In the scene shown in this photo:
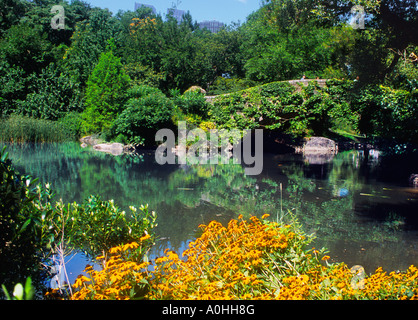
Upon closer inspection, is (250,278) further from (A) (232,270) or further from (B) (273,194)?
(B) (273,194)

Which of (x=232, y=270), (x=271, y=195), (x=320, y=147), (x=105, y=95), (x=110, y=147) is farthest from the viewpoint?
(x=105, y=95)

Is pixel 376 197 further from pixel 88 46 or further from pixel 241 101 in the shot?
pixel 88 46

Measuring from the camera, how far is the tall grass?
17172 millimetres

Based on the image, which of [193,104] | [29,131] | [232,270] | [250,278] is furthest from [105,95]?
[250,278]

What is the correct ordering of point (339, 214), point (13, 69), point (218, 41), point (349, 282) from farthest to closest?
point (218, 41) < point (13, 69) < point (339, 214) < point (349, 282)

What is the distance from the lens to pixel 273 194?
832 centimetres

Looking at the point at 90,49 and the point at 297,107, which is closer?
the point at 297,107

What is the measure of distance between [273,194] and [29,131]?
1364 cm

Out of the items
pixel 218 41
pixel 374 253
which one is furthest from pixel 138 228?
pixel 218 41

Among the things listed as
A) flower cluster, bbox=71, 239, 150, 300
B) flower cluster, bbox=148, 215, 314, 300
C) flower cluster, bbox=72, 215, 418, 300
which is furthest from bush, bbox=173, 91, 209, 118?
flower cluster, bbox=71, 239, 150, 300

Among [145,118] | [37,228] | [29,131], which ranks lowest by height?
[37,228]

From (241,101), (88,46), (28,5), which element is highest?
(28,5)

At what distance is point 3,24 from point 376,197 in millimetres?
26660
